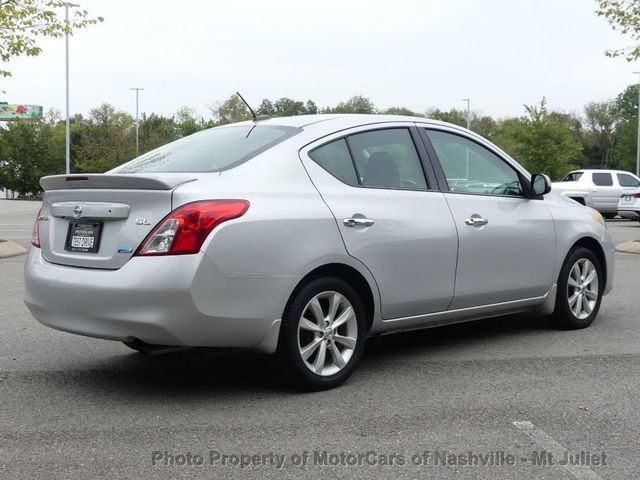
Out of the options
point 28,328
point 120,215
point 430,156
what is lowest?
point 28,328

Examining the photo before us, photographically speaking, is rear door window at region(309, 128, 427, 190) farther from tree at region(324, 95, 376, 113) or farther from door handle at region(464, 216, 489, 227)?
tree at region(324, 95, 376, 113)

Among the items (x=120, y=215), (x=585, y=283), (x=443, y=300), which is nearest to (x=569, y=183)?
(x=585, y=283)

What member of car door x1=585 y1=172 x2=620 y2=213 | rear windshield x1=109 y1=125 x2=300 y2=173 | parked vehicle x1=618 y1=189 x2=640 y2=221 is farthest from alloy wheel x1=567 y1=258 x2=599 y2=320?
car door x1=585 y1=172 x2=620 y2=213

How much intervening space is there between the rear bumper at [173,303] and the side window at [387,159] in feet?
3.48

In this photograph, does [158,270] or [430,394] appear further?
[430,394]

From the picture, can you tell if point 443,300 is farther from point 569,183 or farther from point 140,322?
point 569,183

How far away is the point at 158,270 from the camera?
4.26 meters

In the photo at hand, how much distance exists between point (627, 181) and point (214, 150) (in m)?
24.6

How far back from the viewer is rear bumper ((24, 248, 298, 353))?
425 centimetres

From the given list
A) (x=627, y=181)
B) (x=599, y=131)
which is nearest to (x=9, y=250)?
(x=627, y=181)

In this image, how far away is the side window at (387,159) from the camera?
5.27 metres

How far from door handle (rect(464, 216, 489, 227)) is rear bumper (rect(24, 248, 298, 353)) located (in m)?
1.64

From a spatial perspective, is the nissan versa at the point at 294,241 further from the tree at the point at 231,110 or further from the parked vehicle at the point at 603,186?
the tree at the point at 231,110

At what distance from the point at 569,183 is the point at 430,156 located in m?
22.6
